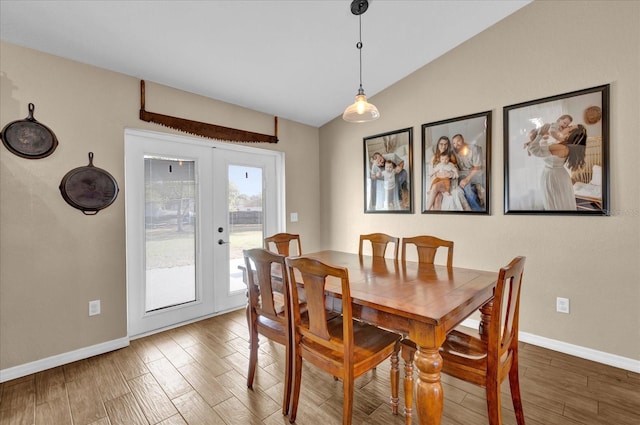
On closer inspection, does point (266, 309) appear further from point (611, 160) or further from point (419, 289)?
point (611, 160)

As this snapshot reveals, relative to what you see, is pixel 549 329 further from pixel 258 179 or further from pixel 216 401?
pixel 258 179

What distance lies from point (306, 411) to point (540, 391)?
1589 millimetres

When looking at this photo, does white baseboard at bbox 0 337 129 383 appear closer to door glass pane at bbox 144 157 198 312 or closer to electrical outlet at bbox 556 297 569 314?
door glass pane at bbox 144 157 198 312

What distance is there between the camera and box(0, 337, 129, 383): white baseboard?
2207 mm

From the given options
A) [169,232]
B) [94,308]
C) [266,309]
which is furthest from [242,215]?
[266,309]

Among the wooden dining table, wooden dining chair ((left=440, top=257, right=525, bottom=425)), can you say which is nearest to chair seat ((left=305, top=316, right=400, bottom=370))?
the wooden dining table

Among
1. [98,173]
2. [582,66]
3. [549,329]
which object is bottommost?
[549,329]

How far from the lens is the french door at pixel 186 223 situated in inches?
114

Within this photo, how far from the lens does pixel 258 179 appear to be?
12.6 feet

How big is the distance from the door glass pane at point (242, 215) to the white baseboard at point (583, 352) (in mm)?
3034

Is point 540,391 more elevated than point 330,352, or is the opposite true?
point 330,352

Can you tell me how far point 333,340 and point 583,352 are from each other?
7.54 ft

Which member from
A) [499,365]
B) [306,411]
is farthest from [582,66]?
[306,411]

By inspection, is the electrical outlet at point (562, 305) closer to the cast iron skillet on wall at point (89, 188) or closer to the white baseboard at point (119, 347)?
the white baseboard at point (119, 347)
